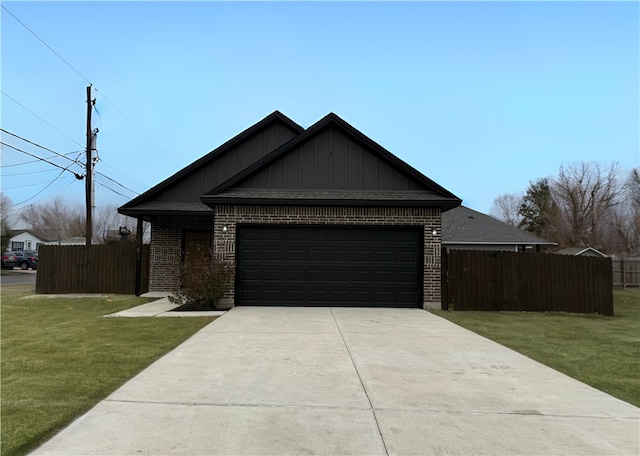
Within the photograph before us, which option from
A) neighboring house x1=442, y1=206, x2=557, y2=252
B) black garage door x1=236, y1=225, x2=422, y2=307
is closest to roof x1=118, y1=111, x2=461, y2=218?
black garage door x1=236, y1=225, x2=422, y2=307

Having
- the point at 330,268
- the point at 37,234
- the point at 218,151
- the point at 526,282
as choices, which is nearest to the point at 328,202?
the point at 330,268

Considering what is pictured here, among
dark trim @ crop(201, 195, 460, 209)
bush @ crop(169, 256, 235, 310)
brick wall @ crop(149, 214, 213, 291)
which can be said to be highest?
dark trim @ crop(201, 195, 460, 209)

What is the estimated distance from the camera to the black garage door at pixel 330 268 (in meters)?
12.1

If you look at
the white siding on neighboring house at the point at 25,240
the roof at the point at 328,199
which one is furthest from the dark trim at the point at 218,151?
the white siding on neighboring house at the point at 25,240

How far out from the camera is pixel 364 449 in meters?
3.40

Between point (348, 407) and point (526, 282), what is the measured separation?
10.2 meters

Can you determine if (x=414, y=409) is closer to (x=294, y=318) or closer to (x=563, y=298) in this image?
(x=294, y=318)

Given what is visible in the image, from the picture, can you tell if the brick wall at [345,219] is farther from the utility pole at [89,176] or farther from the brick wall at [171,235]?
the utility pole at [89,176]

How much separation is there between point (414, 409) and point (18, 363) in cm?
541

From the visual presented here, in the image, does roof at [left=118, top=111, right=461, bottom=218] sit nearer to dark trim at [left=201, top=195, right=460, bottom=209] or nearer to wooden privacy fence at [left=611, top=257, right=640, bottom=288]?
dark trim at [left=201, top=195, right=460, bottom=209]

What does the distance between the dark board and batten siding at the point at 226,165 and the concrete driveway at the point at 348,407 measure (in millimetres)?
9332

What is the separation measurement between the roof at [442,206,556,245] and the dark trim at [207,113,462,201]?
33.7ft

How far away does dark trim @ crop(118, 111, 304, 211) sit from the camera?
14930mm

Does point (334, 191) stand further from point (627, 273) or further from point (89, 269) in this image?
point (627, 273)
